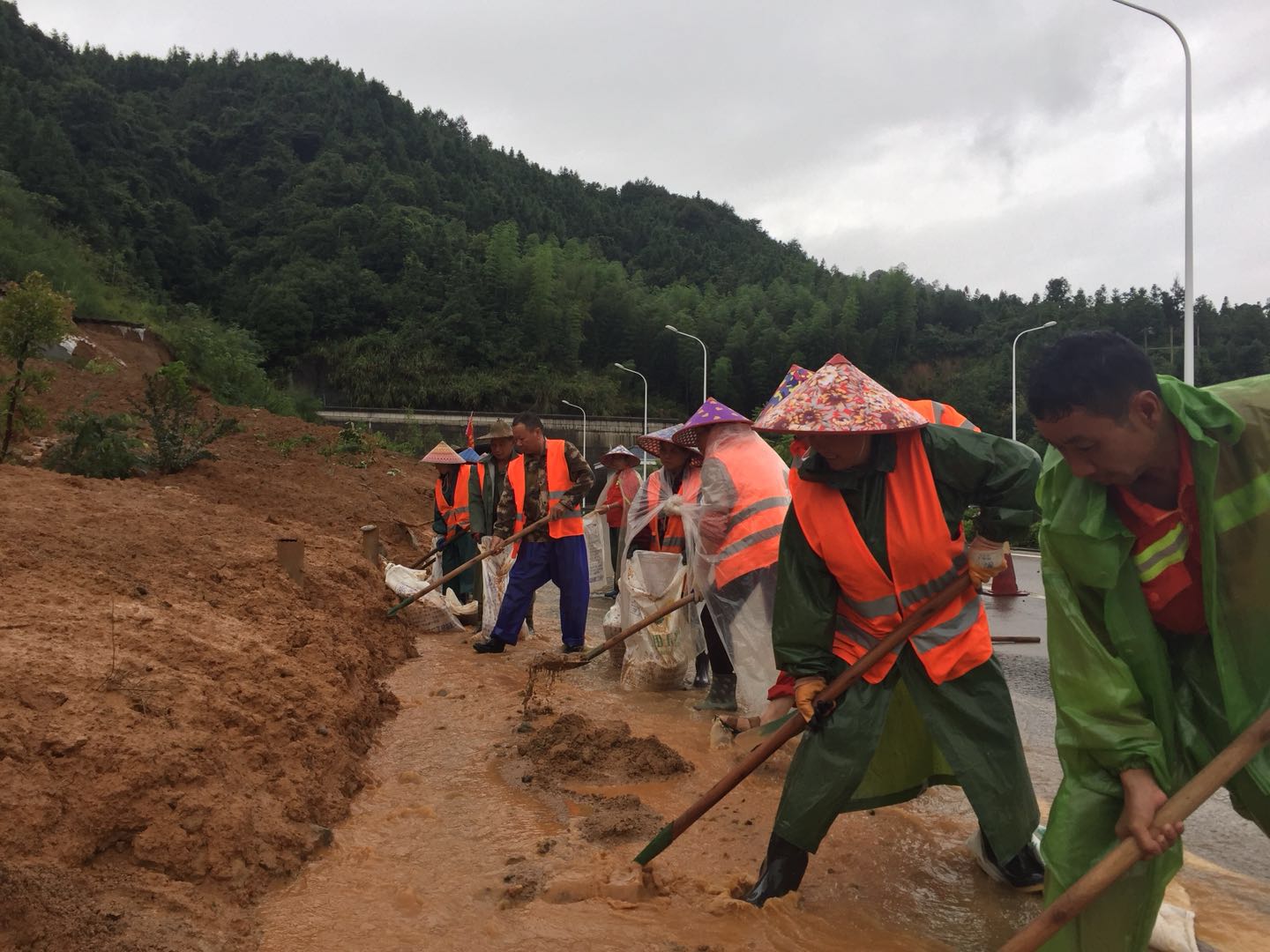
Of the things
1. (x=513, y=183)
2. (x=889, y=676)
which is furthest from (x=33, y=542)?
(x=513, y=183)

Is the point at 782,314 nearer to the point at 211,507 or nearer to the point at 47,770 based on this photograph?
the point at 211,507

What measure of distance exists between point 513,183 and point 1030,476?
89.5 meters

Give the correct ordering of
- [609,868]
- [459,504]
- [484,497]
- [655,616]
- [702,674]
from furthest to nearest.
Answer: [459,504]
[484,497]
[702,674]
[655,616]
[609,868]

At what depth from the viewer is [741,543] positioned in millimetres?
4395

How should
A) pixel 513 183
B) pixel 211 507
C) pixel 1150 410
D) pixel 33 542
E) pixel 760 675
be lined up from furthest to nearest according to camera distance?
1. pixel 513 183
2. pixel 211 507
3. pixel 33 542
4. pixel 760 675
5. pixel 1150 410

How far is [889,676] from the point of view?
2902 mm

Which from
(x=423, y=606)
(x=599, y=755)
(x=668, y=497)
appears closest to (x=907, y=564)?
(x=599, y=755)

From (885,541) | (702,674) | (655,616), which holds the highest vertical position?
(885,541)

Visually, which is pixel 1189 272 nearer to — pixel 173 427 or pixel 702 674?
pixel 702 674

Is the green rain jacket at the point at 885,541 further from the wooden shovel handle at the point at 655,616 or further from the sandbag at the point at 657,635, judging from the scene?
the sandbag at the point at 657,635

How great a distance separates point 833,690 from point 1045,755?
2.47m

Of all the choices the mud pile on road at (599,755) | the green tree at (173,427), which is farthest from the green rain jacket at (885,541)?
the green tree at (173,427)

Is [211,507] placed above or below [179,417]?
below

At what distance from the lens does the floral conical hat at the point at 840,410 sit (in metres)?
2.73
